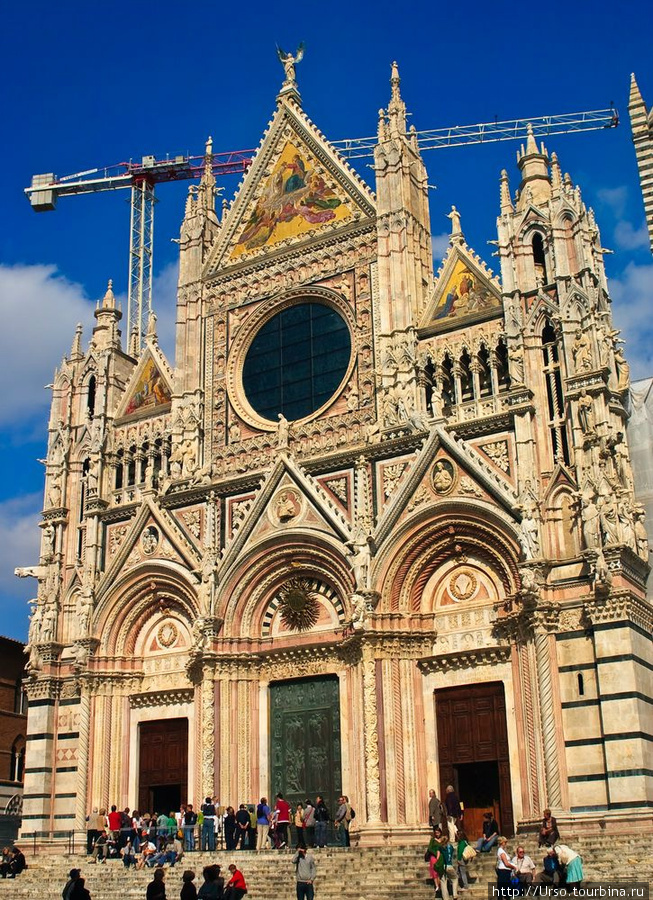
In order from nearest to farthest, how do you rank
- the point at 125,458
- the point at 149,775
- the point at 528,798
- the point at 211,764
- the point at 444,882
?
the point at 444,882
the point at 528,798
the point at 211,764
the point at 149,775
the point at 125,458

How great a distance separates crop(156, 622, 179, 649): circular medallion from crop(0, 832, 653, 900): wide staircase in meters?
5.95

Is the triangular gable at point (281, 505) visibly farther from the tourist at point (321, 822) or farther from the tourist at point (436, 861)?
the tourist at point (436, 861)

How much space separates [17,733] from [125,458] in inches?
479

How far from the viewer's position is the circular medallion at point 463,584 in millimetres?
23516

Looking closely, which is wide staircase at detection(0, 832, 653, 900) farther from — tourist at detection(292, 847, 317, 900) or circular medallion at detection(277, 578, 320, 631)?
circular medallion at detection(277, 578, 320, 631)

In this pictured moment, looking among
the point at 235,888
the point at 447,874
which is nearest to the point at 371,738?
the point at 447,874

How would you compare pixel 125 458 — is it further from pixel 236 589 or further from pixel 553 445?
pixel 553 445

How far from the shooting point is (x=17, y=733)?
36438mm

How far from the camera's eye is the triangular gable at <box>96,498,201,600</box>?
27.6 m

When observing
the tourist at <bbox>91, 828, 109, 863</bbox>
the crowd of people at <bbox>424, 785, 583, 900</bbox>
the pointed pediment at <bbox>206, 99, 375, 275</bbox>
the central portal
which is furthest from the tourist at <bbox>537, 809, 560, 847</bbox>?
the pointed pediment at <bbox>206, 99, 375, 275</bbox>

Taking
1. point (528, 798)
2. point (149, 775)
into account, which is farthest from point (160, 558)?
point (528, 798)

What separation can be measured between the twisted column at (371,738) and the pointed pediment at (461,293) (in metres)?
8.03

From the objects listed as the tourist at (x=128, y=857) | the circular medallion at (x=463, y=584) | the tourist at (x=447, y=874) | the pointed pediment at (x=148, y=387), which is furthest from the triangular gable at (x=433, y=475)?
the pointed pediment at (x=148, y=387)

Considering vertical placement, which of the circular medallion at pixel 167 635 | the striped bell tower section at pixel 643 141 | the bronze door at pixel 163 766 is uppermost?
the striped bell tower section at pixel 643 141
